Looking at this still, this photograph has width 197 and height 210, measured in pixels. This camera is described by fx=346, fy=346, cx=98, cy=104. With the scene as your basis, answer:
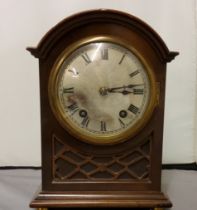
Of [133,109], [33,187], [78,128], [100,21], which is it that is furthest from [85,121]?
[33,187]

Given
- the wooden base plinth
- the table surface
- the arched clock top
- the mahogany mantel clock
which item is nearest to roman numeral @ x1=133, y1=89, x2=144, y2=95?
the mahogany mantel clock

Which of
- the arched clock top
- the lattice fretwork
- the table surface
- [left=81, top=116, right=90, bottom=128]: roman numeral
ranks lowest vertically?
the table surface

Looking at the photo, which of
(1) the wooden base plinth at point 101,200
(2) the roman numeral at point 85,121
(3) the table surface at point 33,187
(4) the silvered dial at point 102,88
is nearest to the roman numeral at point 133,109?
(4) the silvered dial at point 102,88

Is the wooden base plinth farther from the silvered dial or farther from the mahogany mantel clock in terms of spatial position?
the silvered dial

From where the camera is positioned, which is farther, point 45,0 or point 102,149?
point 45,0

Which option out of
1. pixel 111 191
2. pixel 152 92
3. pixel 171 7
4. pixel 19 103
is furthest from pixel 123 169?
pixel 171 7

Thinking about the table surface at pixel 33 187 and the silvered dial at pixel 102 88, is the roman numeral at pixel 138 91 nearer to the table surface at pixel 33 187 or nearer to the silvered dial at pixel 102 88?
the silvered dial at pixel 102 88

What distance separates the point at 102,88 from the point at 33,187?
19.0 inches

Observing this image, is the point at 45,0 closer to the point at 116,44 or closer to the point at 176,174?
the point at 116,44

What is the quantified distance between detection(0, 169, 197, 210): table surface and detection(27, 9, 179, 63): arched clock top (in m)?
0.48

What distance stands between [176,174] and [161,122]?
15.6 inches

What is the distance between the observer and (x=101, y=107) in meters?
0.92

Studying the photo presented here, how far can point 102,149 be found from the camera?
0.93 metres

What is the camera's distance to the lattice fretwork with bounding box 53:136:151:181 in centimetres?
94
